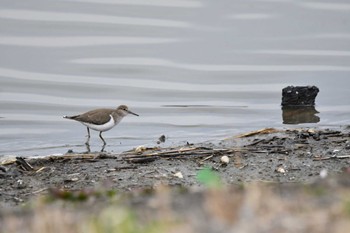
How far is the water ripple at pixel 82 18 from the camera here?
719 inches

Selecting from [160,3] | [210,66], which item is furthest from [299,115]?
[160,3]

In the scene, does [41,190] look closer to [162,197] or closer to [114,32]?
[162,197]

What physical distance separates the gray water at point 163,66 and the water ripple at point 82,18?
2cm

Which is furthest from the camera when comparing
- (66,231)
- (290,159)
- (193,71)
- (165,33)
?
(165,33)

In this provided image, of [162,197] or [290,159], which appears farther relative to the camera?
[290,159]

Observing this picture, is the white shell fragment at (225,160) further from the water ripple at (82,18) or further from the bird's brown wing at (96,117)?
the water ripple at (82,18)

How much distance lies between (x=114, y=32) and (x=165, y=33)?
1.07 meters

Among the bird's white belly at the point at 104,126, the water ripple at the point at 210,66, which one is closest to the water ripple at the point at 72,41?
the water ripple at the point at 210,66

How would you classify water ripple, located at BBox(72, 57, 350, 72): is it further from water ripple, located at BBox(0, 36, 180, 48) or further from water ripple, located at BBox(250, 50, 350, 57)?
water ripple, located at BBox(0, 36, 180, 48)

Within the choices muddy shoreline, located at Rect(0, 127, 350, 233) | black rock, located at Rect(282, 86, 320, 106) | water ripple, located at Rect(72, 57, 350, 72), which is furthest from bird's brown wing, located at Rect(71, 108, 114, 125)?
water ripple, located at Rect(72, 57, 350, 72)

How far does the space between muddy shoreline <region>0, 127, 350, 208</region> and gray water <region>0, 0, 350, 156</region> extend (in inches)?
84.0

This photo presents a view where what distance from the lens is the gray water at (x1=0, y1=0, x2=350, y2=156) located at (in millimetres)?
13919

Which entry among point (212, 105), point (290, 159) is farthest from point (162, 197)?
point (212, 105)

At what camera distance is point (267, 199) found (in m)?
4.48
